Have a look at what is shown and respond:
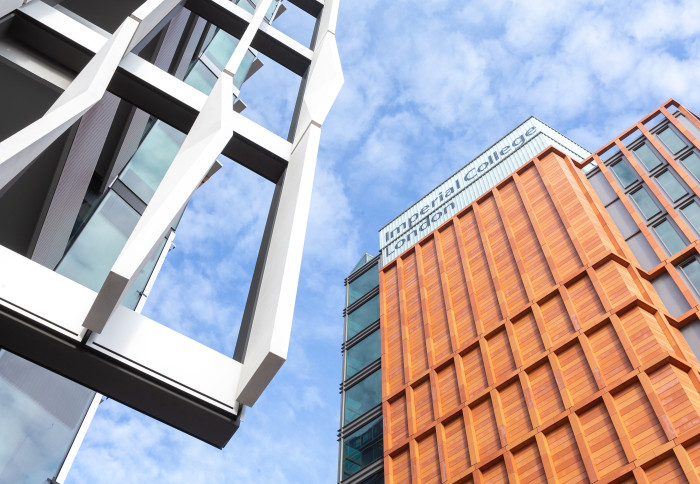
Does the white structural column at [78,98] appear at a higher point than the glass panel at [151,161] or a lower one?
lower

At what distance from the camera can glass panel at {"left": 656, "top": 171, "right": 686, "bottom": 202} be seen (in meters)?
29.8

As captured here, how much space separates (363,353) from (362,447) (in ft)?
22.1

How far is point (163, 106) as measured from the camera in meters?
7.09

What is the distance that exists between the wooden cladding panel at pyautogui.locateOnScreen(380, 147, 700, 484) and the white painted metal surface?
9.97 ft

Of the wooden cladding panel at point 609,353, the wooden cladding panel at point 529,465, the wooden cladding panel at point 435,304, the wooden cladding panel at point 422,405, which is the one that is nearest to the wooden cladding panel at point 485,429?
the wooden cladding panel at point 529,465

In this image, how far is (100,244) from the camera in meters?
7.75

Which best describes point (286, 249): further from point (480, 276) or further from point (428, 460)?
point (480, 276)

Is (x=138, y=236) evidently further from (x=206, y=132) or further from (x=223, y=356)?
(x=206, y=132)

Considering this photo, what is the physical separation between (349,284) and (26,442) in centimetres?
3981

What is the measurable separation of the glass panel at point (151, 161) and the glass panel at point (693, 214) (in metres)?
25.5

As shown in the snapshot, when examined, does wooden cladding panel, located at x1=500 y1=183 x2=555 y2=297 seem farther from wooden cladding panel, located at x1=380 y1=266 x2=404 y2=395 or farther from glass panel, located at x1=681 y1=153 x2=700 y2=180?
wooden cladding panel, located at x1=380 y1=266 x2=404 y2=395

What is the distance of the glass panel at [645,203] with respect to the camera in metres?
30.1

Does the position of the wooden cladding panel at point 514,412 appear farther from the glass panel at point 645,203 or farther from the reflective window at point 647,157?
the reflective window at point 647,157

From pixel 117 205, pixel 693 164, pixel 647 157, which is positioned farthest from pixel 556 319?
pixel 117 205
